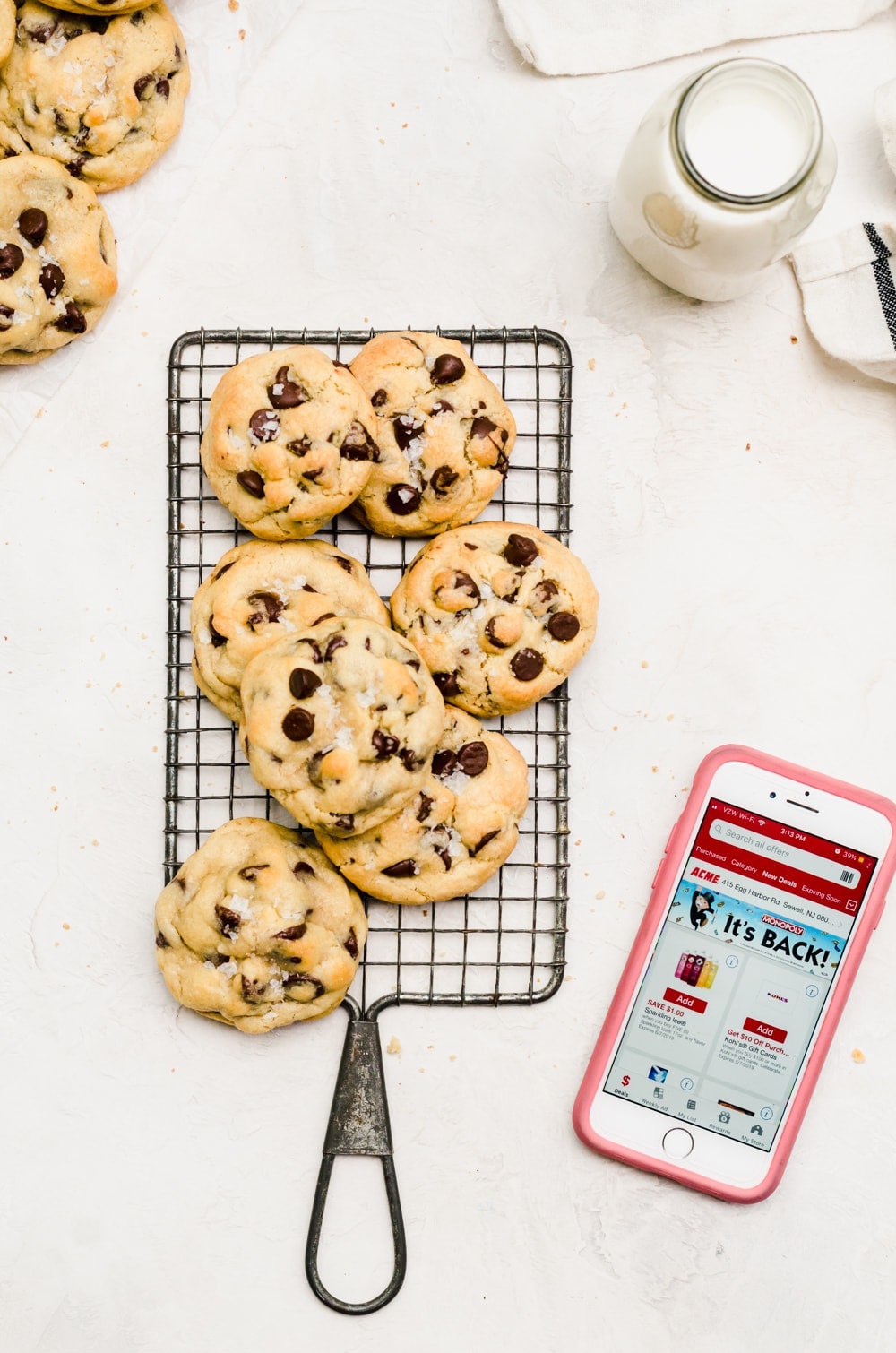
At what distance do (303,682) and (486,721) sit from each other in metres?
0.30

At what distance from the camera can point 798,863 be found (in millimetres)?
1282

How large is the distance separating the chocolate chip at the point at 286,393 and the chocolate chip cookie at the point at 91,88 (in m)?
0.36

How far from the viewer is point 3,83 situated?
1.28 m

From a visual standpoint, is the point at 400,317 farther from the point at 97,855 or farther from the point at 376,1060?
the point at 376,1060

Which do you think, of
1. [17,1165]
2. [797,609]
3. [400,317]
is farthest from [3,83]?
[17,1165]

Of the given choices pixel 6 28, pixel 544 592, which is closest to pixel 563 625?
pixel 544 592

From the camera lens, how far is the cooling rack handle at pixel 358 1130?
4.29 ft

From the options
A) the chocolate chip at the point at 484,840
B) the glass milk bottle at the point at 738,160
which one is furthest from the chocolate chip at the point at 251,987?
the glass milk bottle at the point at 738,160

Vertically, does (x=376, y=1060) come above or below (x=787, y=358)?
below

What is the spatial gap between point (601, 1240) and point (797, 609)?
807mm

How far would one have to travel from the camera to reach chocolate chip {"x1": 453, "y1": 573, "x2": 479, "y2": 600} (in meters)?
1.22

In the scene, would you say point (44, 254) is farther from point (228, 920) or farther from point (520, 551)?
point (228, 920)

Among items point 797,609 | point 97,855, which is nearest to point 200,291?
point 97,855

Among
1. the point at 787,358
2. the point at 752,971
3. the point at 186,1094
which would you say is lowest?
the point at 186,1094
